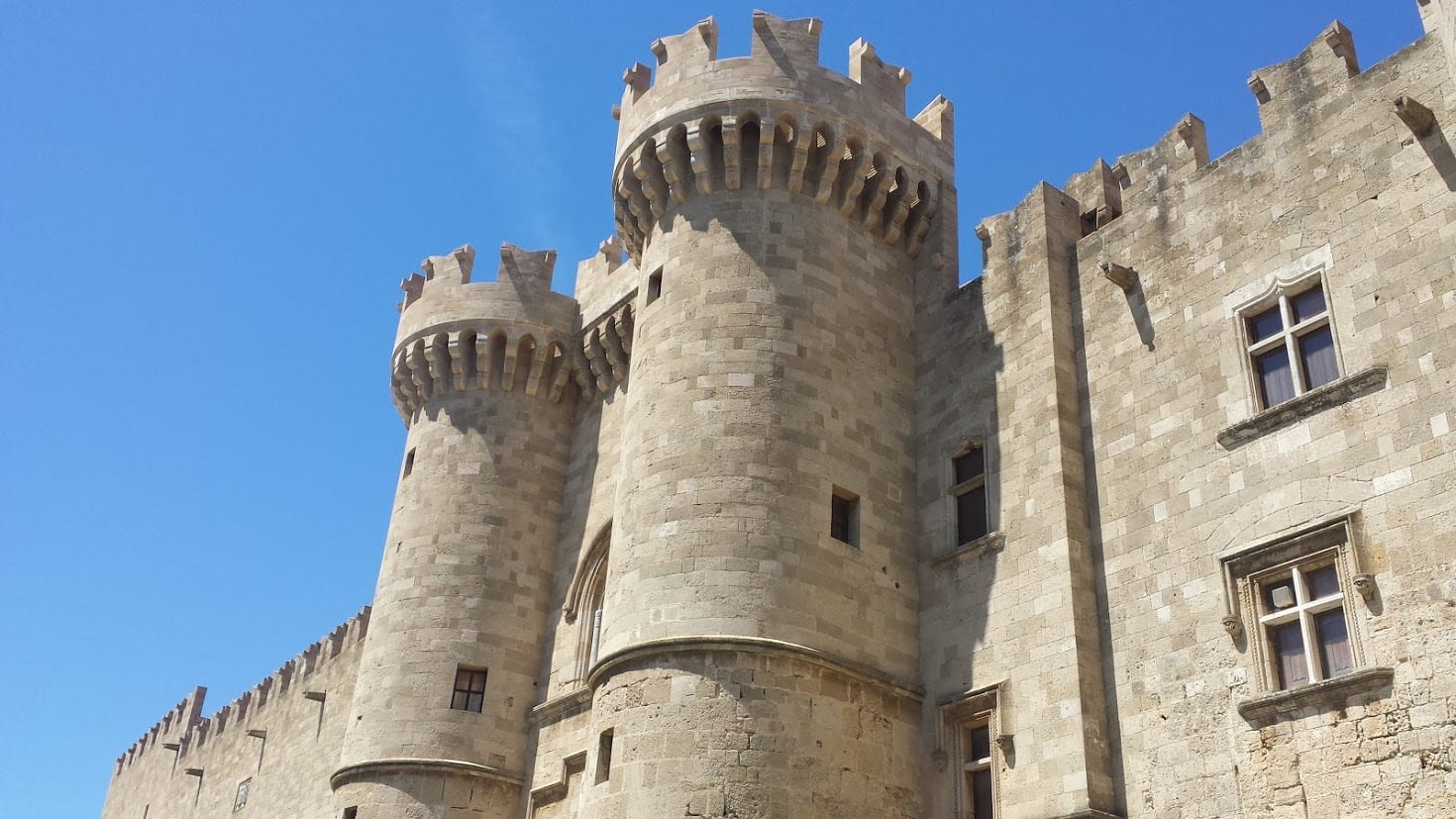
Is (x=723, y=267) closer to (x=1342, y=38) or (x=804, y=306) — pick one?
(x=804, y=306)

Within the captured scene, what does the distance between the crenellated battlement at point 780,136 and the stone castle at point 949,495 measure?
0.18 ft

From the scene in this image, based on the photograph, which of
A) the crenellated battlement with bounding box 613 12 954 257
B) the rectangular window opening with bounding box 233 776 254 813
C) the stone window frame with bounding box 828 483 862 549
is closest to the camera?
the stone window frame with bounding box 828 483 862 549

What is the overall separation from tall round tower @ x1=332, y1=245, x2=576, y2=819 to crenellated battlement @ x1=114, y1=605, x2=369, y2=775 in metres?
6.43

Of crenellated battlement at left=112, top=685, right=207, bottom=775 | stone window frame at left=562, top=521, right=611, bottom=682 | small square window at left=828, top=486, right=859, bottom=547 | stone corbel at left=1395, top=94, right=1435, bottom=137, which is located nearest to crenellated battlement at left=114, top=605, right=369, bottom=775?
crenellated battlement at left=112, top=685, right=207, bottom=775

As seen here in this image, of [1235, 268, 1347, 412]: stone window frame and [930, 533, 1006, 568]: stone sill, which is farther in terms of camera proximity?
[930, 533, 1006, 568]: stone sill

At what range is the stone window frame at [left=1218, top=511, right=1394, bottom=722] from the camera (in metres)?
9.80

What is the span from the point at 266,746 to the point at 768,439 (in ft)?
61.1

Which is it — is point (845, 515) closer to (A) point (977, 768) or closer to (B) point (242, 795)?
(A) point (977, 768)

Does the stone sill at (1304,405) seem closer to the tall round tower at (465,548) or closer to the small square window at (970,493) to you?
the small square window at (970,493)

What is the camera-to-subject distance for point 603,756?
12820 millimetres

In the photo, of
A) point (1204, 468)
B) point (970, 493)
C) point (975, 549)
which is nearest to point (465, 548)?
point (970, 493)

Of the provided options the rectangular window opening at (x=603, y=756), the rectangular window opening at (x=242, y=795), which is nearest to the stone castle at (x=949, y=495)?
the rectangular window opening at (x=603, y=756)

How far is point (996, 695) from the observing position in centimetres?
1229

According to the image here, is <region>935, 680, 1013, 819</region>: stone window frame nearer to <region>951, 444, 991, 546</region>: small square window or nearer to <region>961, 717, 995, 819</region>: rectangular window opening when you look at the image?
<region>961, 717, 995, 819</region>: rectangular window opening
